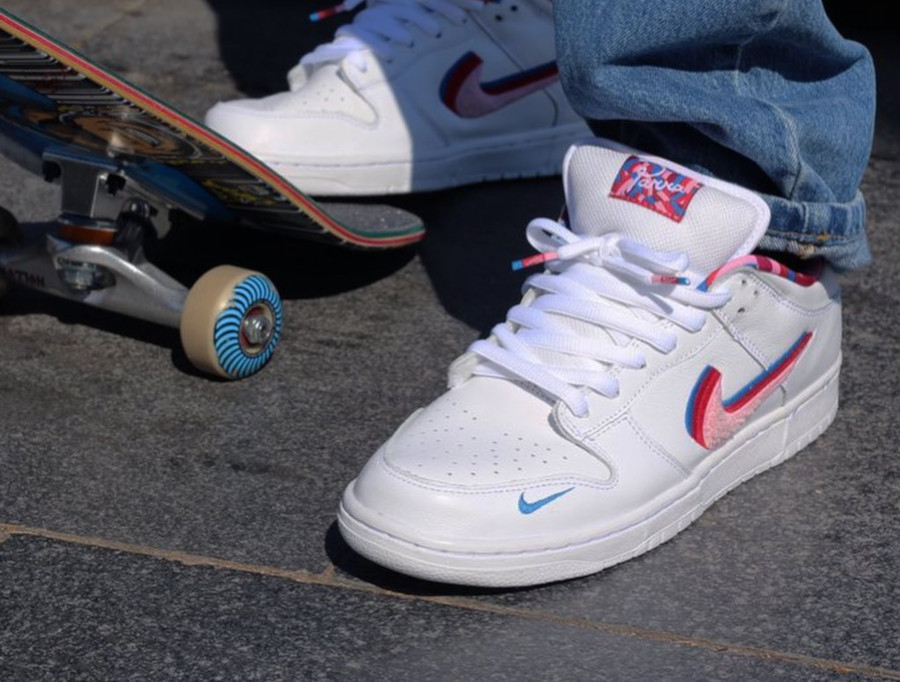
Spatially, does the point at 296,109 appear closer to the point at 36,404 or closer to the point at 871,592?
the point at 36,404

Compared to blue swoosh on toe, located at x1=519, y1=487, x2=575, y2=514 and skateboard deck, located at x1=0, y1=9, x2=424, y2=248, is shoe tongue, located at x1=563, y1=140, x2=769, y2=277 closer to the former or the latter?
blue swoosh on toe, located at x1=519, y1=487, x2=575, y2=514

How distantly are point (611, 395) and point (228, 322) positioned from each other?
0.56 meters

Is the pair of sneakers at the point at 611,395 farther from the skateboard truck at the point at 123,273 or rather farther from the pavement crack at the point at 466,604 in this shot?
the skateboard truck at the point at 123,273

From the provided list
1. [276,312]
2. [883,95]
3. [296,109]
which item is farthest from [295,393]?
[883,95]

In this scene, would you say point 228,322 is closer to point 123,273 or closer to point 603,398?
point 123,273

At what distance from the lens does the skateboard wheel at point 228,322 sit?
5.95 feet

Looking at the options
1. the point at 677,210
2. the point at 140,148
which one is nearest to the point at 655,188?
the point at 677,210

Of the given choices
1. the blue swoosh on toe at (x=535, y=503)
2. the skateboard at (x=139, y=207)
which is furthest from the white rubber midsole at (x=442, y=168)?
the blue swoosh on toe at (x=535, y=503)

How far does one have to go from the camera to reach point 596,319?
1527 mm

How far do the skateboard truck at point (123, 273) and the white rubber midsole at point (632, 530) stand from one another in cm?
47

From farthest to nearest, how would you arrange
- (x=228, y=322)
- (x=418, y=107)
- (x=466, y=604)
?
(x=418, y=107) < (x=228, y=322) < (x=466, y=604)

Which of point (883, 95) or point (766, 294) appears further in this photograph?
point (883, 95)

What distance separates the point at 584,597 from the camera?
1439 mm

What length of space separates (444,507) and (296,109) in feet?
3.70
